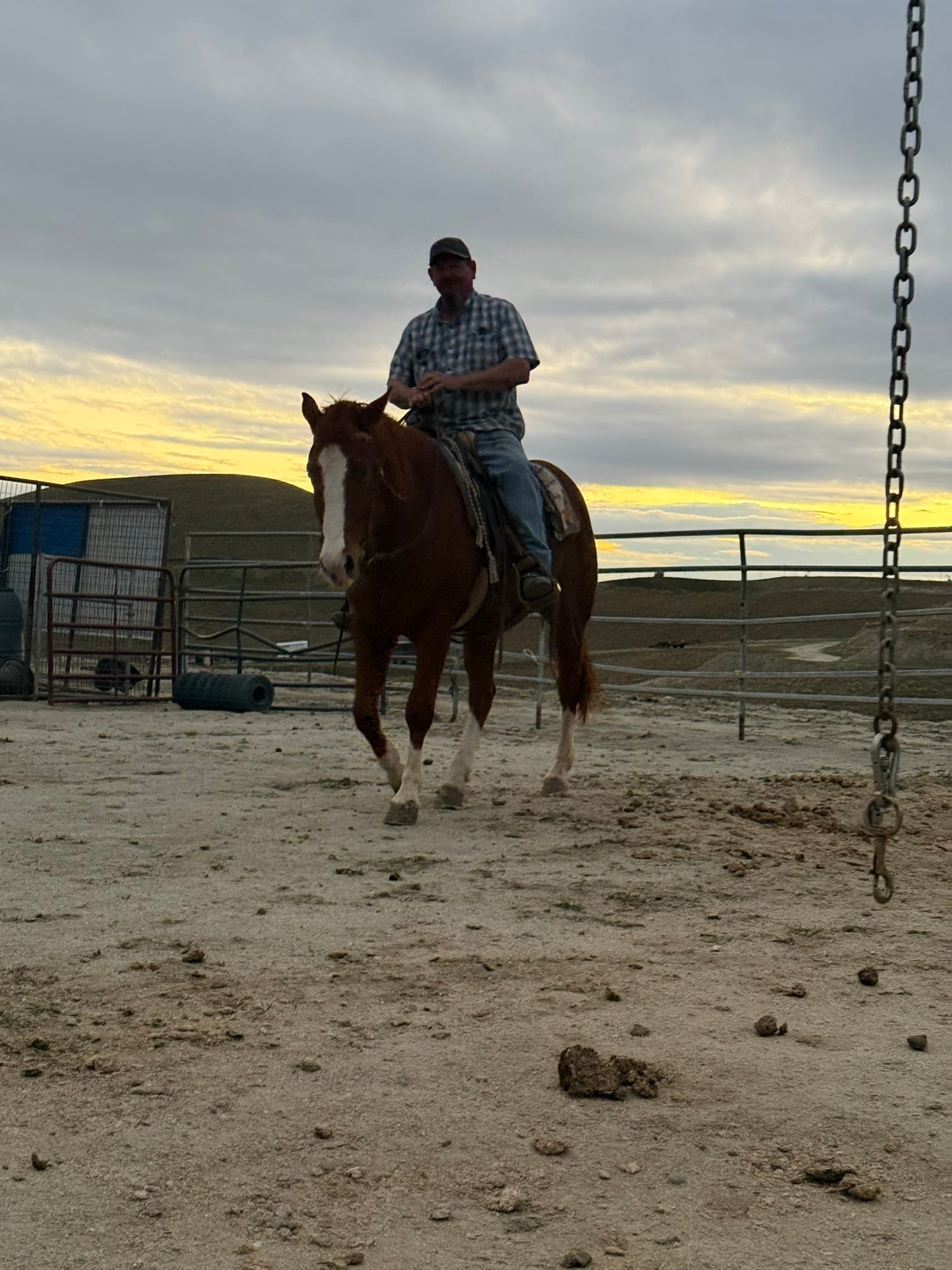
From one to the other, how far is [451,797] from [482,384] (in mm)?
2024

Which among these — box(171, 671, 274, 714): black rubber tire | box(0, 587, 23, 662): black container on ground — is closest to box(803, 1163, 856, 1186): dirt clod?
box(171, 671, 274, 714): black rubber tire

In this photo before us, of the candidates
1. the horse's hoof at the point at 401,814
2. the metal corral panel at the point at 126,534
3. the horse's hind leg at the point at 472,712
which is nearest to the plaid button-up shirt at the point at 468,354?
the horse's hind leg at the point at 472,712

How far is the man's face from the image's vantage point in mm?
6203

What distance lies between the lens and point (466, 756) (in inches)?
250

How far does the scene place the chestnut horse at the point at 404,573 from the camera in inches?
206

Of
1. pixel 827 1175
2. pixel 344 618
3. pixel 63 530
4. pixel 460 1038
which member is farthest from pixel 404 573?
pixel 63 530

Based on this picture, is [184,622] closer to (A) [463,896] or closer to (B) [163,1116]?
(A) [463,896]

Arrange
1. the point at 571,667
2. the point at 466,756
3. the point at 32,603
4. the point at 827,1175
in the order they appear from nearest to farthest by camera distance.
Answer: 1. the point at 827,1175
2. the point at 466,756
3. the point at 571,667
4. the point at 32,603

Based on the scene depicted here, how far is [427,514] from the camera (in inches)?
226

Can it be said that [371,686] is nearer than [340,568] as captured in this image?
No

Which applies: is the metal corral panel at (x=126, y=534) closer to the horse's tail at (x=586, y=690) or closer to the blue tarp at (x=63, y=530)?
the blue tarp at (x=63, y=530)

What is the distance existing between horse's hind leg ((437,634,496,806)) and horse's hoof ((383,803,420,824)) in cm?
52

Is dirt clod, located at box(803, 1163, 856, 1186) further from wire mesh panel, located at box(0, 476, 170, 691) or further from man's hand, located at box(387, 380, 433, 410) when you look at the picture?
wire mesh panel, located at box(0, 476, 170, 691)

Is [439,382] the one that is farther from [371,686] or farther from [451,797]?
[451,797]
